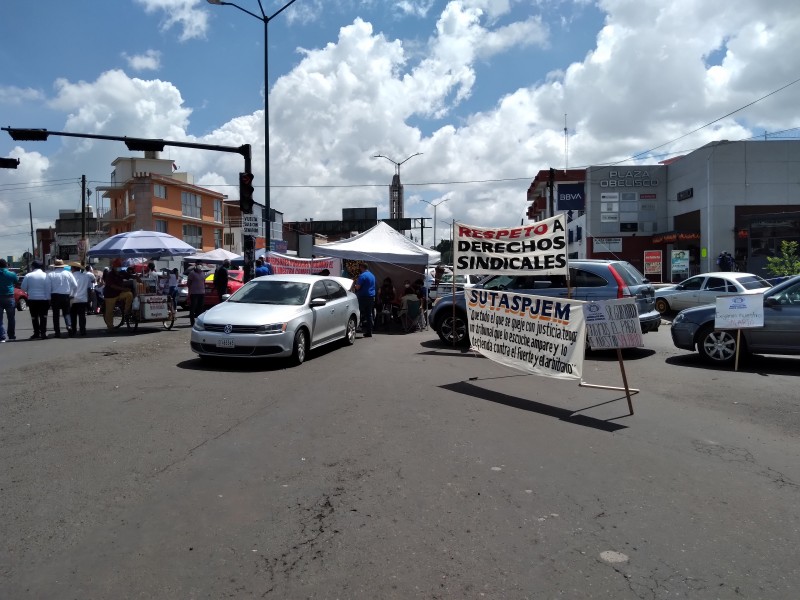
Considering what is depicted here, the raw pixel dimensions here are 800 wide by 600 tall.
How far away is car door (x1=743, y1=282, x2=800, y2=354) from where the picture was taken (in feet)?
31.4

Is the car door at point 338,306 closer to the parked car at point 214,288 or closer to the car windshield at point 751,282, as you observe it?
the parked car at point 214,288

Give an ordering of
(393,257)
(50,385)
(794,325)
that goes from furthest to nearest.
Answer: (393,257), (794,325), (50,385)

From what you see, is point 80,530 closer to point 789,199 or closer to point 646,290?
point 646,290

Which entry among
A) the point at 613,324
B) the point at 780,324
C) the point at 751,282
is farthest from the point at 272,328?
the point at 751,282

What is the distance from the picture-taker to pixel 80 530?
398 cm

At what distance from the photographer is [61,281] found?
1423cm

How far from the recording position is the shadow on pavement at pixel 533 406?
6645 millimetres

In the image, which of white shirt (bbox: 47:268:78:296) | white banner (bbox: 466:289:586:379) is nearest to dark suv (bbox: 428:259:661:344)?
white banner (bbox: 466:289:586:379)

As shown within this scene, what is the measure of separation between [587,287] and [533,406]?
200 inches

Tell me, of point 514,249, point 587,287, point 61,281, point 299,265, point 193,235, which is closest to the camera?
point 514,249

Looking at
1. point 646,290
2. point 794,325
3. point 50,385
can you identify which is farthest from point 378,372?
point 794,325

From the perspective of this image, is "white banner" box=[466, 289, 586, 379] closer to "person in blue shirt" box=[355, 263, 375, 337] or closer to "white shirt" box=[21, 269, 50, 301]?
"person in blue shirt" box=[355, 263, 375, 337]

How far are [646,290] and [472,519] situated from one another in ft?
29.6

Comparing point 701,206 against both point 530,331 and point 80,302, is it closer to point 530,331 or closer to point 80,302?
point 530,331
